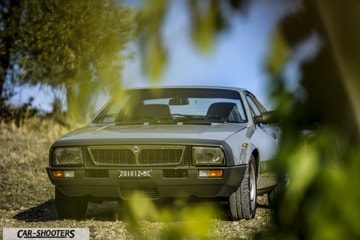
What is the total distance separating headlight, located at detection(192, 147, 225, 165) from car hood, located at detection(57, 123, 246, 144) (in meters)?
0.09

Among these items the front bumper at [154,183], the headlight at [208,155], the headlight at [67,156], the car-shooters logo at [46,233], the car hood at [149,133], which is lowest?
the car-shooters logo at [46,233]

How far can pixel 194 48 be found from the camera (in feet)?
4.04

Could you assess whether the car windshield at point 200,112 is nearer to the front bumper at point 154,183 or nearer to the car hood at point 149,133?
the car hood at point 149,133

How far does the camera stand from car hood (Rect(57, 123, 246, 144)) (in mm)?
5992

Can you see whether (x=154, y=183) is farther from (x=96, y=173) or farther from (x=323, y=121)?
(x=323, y=121)

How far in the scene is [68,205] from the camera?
6.40m

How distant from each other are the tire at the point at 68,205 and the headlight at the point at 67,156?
352 mm

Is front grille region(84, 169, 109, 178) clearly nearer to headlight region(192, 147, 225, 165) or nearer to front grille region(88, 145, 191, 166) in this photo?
front grille region(88, 145, 191, 166)

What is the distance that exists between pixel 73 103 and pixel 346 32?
0.57m

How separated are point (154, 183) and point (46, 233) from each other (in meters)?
1.01

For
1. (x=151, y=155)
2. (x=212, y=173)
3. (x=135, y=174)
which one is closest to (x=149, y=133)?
(x=151, y=155)

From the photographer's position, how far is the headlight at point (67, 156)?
6.08 metres

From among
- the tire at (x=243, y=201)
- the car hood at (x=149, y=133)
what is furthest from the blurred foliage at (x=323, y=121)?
the tire at (x=243, y=201)

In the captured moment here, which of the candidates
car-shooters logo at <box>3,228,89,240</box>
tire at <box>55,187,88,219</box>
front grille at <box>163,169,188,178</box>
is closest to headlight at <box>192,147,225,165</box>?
front grille at <box>163,169,188,178</box>
